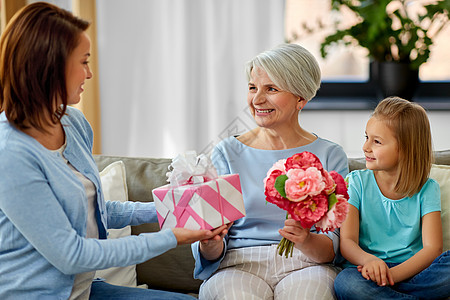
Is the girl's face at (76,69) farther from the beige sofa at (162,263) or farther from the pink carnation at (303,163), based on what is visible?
the beige sofa at (162,263)

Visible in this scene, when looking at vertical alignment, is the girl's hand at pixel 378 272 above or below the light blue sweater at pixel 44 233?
below

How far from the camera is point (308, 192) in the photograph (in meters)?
1.39

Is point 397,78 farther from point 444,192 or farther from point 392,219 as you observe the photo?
point 392,219

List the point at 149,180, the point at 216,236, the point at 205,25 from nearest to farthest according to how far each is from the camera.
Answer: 1. the point at 216,236
2. the point at 149,180
3. the point at 205,25

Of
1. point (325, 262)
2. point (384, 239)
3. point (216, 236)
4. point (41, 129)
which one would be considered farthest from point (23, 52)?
point (384, 239)

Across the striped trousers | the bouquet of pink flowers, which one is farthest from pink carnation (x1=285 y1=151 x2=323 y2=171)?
the striped trousers

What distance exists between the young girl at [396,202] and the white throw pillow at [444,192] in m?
0.11

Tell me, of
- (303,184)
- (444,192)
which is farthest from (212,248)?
(444,192)

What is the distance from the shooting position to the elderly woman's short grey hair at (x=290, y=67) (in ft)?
5.87

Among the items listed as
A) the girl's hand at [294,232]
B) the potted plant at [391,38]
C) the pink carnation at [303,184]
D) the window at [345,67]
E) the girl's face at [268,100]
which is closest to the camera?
the pink carnation at [303,184]

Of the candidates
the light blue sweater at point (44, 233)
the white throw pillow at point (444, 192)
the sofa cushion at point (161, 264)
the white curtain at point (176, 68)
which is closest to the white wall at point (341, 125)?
the white curtain at point (176, 68)

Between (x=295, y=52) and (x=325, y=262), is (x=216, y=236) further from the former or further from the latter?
(x=295, y=52)

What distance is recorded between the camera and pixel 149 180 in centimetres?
210

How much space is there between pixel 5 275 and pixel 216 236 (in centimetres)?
57
